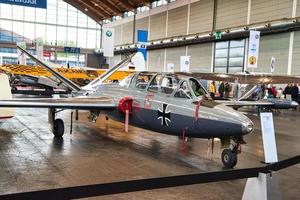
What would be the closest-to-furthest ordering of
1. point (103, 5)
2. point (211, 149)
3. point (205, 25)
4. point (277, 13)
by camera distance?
1. point (211, 149)
2. point (277, 13)
3. point (205, 25)
4. point (103, 5)

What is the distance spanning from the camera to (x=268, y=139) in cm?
457

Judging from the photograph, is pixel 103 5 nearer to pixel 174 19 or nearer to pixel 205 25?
pixel 174 19

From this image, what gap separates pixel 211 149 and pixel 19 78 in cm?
2073

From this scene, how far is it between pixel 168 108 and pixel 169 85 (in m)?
0.63

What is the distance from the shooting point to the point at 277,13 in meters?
24.9

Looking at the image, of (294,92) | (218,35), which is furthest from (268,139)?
(218,35)

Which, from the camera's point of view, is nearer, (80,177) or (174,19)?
(80,177)

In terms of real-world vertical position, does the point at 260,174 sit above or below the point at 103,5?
below

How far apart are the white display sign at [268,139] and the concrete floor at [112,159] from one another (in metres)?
1.25

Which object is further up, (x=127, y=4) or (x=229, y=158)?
(x=127, y=4)

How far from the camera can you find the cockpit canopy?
785 cm

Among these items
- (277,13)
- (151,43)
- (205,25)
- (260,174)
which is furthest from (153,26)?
(260,174)

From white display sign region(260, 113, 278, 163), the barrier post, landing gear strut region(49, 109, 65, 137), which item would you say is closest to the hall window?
landing gear strut region(49, 109, 65, 137)

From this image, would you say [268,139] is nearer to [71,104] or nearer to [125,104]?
[125,104]
